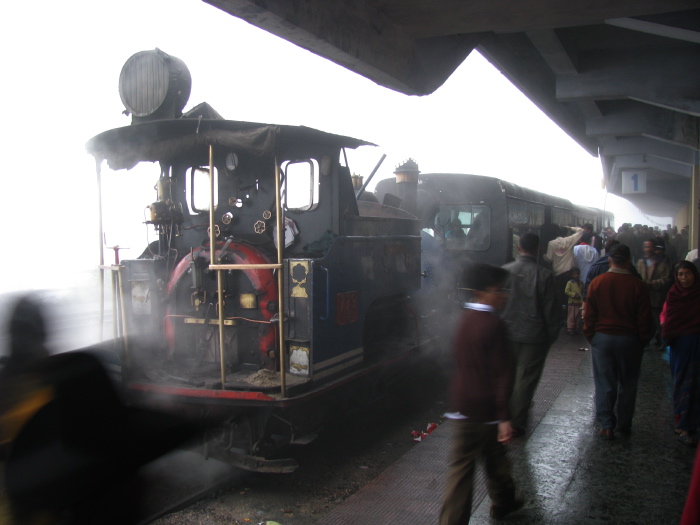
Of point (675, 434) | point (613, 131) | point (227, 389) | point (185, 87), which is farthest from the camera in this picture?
point (613, 131)

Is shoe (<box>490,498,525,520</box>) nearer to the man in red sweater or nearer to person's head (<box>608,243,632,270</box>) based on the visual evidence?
the man in red sweater

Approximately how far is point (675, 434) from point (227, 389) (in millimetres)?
4254

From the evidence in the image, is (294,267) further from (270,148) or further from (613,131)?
(613,131)

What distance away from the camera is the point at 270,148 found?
4.93 metres

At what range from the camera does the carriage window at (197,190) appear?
6426mm

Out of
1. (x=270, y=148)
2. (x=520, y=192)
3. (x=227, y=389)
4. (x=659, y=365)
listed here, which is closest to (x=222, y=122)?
(x=270, y=148)

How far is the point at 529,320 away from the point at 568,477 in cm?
133

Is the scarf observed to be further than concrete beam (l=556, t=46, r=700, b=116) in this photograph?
No

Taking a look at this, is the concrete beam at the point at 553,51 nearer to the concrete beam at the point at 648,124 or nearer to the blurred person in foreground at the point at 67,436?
the concrete beam at the point at 648,124

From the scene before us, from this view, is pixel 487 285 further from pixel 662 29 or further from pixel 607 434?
pixel 662 29

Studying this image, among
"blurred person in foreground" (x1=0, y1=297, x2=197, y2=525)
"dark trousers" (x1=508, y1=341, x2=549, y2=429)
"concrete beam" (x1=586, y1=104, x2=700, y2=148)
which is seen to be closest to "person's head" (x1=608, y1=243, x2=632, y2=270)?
"dark trousers" (x1=508, y1=341, x2=549, y2=429)

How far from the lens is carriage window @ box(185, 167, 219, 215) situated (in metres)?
6.43

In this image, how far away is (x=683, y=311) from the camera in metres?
5.04

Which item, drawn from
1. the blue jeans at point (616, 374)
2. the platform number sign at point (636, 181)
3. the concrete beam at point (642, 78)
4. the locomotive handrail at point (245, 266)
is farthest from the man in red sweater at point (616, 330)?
the platform number sign at point (636, 181)
